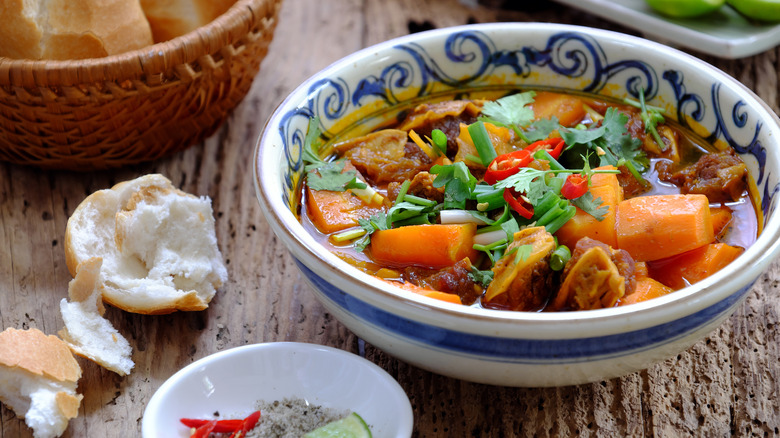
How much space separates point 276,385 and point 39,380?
78 centimetres

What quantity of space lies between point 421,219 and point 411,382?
0.58 m

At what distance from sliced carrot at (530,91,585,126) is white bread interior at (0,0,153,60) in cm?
193

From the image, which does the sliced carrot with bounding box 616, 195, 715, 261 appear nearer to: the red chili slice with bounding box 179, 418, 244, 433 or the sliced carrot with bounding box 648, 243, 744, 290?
the sliced carrot with bounding box 648, 243, 744, 290

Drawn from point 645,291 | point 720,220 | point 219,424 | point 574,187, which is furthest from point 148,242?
point 720,220

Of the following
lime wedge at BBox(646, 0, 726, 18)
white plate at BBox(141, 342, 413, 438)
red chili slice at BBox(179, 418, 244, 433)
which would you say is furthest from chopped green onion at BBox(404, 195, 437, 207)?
lime wedge at BBox(646, 0, 726, 18)

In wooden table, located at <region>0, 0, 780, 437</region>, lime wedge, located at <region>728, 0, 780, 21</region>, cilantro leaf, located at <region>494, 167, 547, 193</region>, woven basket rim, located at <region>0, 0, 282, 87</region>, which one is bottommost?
wooden table, located at <region>0, 0, 780, 437</region>

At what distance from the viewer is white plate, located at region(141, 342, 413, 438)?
237 cm

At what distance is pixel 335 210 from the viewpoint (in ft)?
9.55

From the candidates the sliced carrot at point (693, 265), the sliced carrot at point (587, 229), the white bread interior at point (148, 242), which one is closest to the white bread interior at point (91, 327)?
the white bread interior at point (148, 242)

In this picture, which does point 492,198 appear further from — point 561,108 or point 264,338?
point 264,338

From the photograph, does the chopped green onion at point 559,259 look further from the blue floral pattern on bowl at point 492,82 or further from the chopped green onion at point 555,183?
the blue floral pattern on bowl at point 492,82

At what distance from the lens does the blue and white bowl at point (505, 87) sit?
208cm

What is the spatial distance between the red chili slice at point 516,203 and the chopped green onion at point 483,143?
29 cm

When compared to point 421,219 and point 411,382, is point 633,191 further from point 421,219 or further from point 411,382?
point 411,382
